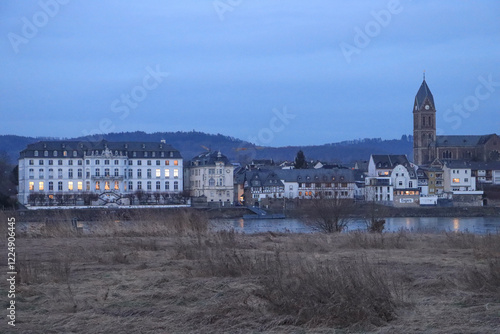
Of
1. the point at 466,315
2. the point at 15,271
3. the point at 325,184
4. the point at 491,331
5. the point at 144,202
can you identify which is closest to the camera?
the point at 491,331

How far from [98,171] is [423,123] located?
300ft

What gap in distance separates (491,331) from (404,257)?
6.50 meters

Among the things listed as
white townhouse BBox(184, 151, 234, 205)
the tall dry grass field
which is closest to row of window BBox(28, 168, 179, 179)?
white townhouse BBox(184, 151, 234, 205)

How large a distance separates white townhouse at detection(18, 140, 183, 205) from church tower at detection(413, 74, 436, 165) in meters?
77.0

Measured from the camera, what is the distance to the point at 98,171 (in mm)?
77125

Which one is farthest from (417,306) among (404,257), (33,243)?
(33,243)

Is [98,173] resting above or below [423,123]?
below

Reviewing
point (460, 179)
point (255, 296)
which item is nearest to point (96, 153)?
point (460, 179)

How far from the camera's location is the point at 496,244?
1328 centimetres

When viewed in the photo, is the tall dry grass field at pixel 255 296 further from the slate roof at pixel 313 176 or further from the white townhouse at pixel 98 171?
the slate roof at pixel 313 176

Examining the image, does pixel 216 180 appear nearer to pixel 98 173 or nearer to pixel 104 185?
pixel 104 185

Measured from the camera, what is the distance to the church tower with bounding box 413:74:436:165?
474 ft

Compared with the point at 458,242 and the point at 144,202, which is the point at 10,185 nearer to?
the point at 144,202

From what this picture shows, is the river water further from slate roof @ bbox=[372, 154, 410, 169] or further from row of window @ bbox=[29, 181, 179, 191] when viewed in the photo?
slate roof @ bbox=[372, 154, 410, 169]
